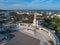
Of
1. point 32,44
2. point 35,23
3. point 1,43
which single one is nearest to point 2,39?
point 1,43

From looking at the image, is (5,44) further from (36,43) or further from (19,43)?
(36,43)

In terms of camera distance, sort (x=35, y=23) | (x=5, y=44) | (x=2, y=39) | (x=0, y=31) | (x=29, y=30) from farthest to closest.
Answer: (x=35, y=23), (x=29, y=30), (x=0, y=31), (x=2, y=39), (x=5, y=44)

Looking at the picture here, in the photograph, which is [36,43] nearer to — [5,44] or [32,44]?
[32,44]

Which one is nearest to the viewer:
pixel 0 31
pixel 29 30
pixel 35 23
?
pixel 0 31

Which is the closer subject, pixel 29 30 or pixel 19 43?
pixel 19 43

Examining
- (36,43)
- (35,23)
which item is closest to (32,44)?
(36,43)

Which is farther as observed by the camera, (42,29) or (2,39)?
(42,29)

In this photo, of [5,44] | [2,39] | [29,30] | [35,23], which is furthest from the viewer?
[35,23]

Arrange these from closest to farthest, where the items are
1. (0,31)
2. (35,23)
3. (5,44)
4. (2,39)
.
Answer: (5,44)
(2,39)
(0,31)
(35,23)
